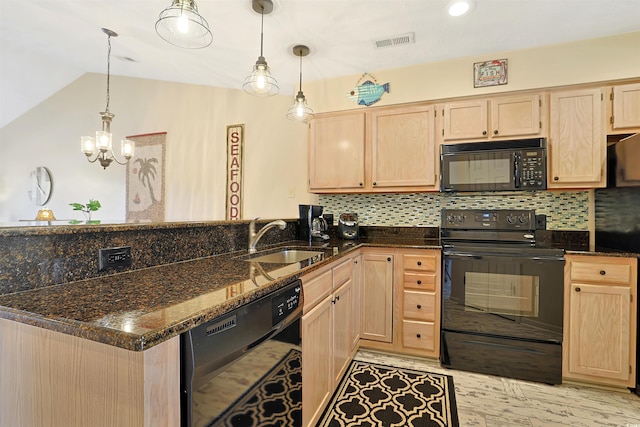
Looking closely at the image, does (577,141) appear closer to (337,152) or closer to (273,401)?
(337,152)

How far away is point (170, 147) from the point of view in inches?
163

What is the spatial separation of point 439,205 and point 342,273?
1.36 m

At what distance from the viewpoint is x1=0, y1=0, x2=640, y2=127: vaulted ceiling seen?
1893 millimetres

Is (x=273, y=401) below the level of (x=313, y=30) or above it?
below

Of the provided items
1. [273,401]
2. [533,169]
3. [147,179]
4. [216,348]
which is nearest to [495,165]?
[533,169]

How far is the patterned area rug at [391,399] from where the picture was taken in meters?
1.64

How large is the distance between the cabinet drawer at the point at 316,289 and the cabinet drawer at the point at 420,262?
877 millimetres

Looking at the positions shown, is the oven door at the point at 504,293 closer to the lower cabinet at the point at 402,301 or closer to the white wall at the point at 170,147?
the lower cabinet at the point at 402,301

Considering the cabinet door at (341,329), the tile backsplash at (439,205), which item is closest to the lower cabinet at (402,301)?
Answer: the cabinet door at (341,329)

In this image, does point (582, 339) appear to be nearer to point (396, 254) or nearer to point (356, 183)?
point (396, 254)

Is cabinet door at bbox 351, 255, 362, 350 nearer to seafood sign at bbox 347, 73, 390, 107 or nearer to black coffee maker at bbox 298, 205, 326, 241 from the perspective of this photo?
black coffee maker at bbox 298, 205, 326, 241

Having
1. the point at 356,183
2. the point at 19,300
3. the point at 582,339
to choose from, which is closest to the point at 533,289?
the point at 582,339

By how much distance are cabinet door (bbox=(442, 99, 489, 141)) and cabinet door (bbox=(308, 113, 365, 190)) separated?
710mm

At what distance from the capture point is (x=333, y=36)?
2.20 meters
